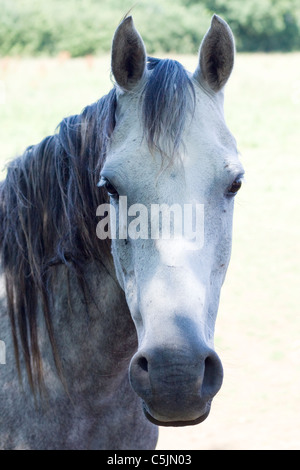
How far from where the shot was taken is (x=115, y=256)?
2098 millimetres

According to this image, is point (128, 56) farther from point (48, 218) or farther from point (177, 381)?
point (177, 381)

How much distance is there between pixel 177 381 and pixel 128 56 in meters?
1.21

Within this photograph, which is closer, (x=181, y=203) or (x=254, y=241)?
(x=181, y=203)

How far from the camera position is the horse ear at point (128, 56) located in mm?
2033

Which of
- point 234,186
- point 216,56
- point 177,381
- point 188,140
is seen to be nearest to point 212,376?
point 177,381

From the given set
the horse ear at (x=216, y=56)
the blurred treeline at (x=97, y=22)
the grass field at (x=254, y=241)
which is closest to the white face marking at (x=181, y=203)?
the horse ear at (x=216, y=56)

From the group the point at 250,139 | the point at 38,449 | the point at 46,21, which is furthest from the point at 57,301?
the point at 46,21

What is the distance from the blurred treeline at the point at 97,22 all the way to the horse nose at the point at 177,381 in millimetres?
26694

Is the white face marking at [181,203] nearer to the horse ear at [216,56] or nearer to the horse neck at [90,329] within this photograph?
the horse ear at [216,56]

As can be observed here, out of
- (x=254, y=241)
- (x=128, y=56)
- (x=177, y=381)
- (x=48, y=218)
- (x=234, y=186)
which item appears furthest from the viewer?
(x=254, y=241)

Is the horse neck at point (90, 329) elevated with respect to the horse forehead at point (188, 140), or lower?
lower

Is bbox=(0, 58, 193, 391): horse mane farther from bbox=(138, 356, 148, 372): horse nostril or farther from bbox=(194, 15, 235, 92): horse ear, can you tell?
bbox=(138, 356, 148, 372): horse nostril
